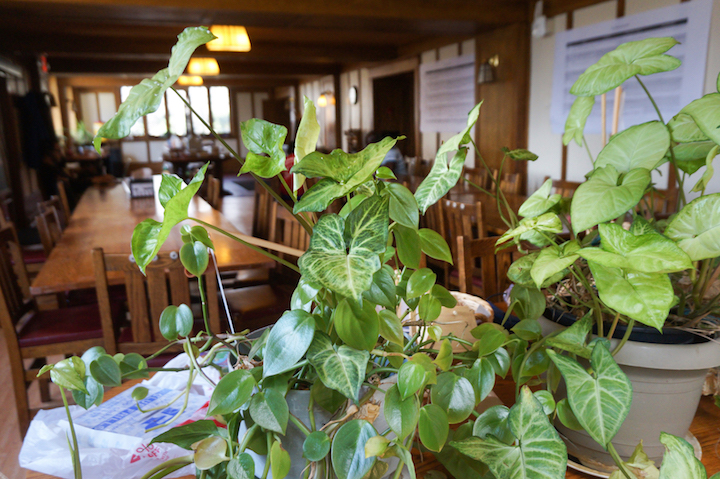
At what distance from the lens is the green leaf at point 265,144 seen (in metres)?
0.52

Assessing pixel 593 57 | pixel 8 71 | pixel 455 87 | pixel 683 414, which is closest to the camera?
pixel 683 414

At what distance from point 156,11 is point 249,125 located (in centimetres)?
485

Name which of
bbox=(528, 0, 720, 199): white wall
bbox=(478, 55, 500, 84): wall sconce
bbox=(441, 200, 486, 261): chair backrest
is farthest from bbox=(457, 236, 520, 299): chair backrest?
bbox=(478, 55, 500, 84): wall sconce

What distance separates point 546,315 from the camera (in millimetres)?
783

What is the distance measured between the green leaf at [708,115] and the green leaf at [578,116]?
205 mm

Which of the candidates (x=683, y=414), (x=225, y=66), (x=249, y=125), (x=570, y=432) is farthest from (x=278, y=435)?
(x=225, y=66)

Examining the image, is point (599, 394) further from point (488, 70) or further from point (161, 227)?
point (488, 70)

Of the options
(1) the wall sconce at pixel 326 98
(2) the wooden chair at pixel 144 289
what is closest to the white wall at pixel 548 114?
(2) the wooden chair at pixel 144 289

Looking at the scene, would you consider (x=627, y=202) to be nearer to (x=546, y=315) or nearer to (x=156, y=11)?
(x=546, y=315)

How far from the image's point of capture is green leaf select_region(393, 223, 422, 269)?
0.54 m

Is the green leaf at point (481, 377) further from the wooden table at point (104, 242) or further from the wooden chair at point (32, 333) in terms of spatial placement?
the wooden chair at point (32, 333)

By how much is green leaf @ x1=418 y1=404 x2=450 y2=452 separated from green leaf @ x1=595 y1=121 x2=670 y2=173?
15.0 inches

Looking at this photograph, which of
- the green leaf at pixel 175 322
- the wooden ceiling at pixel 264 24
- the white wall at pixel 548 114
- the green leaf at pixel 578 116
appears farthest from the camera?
the white wall at pixel 548 114

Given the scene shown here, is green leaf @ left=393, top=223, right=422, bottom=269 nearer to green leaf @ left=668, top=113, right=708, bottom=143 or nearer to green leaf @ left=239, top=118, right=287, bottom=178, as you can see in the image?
green leaf @ left=239, top=118, right=287, bottom=178
